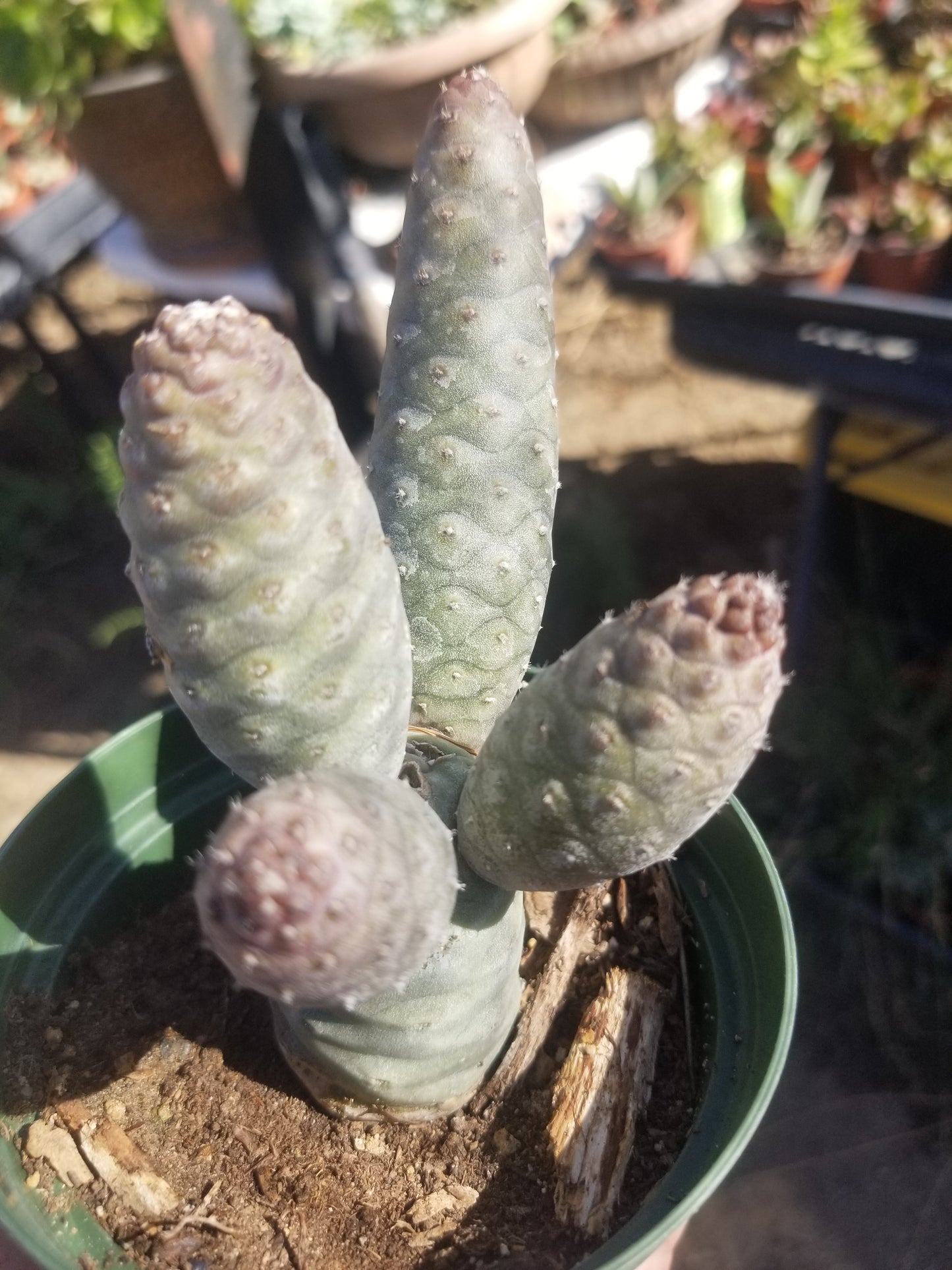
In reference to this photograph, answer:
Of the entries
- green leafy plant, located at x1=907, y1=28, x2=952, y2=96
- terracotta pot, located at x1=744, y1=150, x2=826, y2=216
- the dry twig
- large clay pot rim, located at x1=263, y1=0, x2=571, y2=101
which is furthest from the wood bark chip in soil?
green leafy plant, located at x1=907, y1=28, x2=952, y2=96

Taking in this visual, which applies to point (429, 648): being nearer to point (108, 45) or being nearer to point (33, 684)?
point (108, 45)

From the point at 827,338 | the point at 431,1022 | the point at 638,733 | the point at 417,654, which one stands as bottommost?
the point at 827,338

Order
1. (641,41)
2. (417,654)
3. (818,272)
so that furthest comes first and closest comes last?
(641,41)
(818,272)
(417,654)

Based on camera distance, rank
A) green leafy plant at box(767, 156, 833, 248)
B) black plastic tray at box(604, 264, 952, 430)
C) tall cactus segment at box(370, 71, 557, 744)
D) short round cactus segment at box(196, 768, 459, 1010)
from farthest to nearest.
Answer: green leafy plant at box(767, 156, 833, 248)
black plastic tray at box(604, 264, 952, 430)
tall cactus segment at box(370, 71, 557, 744)
short round cactus segment at box(196, 768, 459, 1010)

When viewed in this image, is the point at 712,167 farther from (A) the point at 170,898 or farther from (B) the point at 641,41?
(A) the point at 170,898

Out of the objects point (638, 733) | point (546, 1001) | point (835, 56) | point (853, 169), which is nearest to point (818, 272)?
point (853, 169)

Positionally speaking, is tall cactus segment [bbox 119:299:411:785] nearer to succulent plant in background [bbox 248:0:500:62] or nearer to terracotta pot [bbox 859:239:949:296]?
terracotta pot [bbox 859:239:949:296]

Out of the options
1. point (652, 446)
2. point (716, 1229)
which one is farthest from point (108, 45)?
point (716, 1229)
